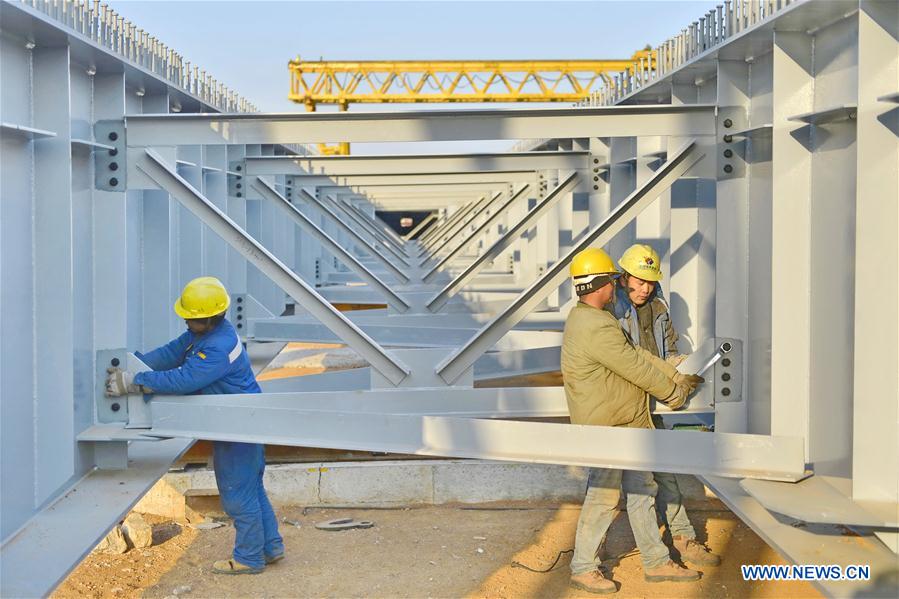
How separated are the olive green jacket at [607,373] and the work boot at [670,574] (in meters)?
0.94

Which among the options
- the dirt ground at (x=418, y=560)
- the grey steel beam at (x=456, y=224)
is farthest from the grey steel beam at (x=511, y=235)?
the grey steel beam at (x=456, y=224)

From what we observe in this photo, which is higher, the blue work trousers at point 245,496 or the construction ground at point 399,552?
the blue work trousers at point 245,496

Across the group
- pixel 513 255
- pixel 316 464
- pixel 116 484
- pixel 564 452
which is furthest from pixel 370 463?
pixel 513 255

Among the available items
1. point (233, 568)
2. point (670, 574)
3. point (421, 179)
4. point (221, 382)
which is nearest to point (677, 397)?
point (670, 574)

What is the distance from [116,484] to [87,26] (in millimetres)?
2368

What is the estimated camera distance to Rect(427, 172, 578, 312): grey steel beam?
8.93 metres

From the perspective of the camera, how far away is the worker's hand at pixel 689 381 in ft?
18.9

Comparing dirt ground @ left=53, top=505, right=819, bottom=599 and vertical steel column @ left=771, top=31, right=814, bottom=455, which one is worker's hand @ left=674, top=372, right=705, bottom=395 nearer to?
vertical steel column @ left=771, top=31, right=814, bottom=455

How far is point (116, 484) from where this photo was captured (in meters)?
5.67

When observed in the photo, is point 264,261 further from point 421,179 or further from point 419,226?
point 419,226

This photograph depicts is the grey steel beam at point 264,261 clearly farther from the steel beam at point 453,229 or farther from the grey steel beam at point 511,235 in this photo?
the steel beam at point 453,229

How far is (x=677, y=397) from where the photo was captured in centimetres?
568

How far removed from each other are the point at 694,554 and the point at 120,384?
3445mm

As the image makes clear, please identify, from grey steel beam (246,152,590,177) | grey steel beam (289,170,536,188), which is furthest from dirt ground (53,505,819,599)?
grey steel beam (289,170,536,188)
